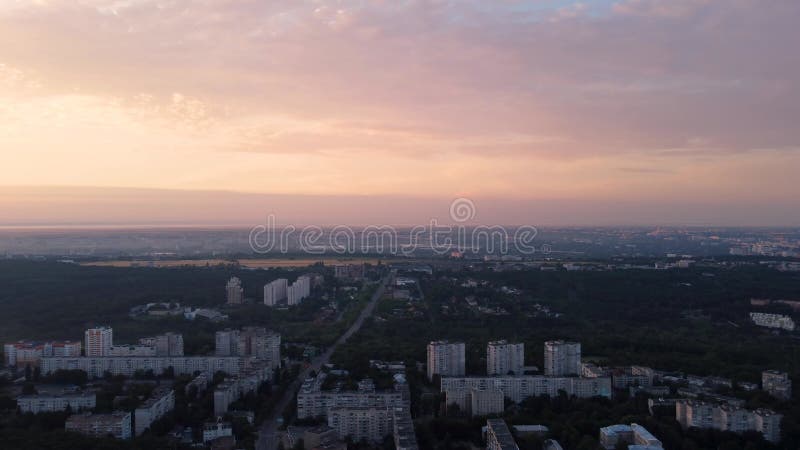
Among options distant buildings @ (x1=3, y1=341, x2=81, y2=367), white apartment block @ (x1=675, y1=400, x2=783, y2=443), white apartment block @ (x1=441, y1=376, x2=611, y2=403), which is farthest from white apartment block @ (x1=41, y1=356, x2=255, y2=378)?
white apartment block @ (x1=675, y1=400, x2=783, y2=443)

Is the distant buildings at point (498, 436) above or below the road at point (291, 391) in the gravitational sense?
above

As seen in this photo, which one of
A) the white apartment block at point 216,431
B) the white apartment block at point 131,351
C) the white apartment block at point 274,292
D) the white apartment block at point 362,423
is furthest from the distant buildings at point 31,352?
the white apartment block at point 274,292

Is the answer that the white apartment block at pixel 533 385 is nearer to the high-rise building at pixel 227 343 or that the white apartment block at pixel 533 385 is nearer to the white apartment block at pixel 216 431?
the white apartment block at pixel 216 431

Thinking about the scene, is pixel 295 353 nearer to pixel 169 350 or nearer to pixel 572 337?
pixel 169 350

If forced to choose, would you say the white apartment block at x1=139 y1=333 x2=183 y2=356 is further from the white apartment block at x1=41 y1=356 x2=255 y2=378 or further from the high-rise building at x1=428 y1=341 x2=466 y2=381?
the high-rise building at x1=428 y1=341 x2=466 y2=381

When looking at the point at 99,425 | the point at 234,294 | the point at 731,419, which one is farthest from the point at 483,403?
the point at 234,294

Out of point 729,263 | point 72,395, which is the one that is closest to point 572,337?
point 72,395
